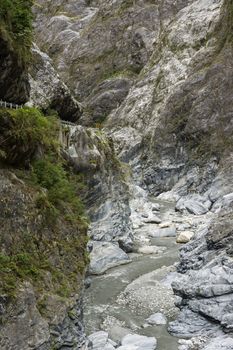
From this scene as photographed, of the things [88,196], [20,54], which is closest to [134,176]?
[88,196]

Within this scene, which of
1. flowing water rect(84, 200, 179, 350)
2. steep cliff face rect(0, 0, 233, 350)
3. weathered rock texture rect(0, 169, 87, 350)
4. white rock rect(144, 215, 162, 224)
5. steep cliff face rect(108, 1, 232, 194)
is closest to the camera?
weathered rock texture rect(0, 169, 87, 350)

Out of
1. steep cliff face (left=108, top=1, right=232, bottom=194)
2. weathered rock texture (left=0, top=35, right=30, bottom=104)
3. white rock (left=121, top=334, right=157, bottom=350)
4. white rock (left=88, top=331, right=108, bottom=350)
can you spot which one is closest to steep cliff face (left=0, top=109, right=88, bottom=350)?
weathered rock texture (left=0, top=35, right=30, bottom=104)

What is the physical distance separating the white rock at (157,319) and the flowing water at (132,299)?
31 centimetres

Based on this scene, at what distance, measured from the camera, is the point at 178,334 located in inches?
776

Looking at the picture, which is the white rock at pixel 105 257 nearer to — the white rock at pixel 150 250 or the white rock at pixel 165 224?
the white rock at pixel 150 250

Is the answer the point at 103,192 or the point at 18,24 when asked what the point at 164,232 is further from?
the point at 18,24

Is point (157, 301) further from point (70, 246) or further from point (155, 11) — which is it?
point (155, 11)

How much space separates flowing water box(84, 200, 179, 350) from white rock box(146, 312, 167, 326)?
1.01ft

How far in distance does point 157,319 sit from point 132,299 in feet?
9.85

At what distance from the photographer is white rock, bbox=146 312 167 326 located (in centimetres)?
2091

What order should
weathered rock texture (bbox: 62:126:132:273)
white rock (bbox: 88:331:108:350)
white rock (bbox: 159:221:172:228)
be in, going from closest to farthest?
white rock (bbox: 88:331:108:350) → weathered rock texture (bbox: 62:126:132:273) → white rock (bbox: 159:221:172:228)

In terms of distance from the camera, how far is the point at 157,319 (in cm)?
2109

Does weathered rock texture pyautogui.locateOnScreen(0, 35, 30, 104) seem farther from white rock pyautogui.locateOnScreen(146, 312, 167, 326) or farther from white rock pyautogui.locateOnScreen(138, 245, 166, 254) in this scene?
white rock pyautogui.locateOnScreen(138, 245, 166, 254)

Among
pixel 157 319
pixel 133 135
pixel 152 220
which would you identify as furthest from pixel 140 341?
pixel 133 135
